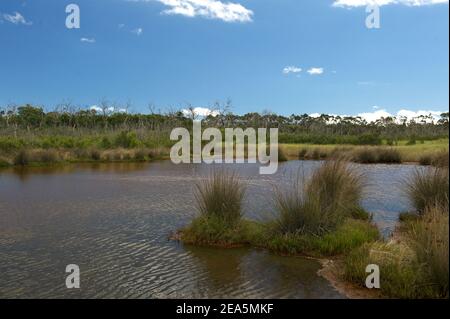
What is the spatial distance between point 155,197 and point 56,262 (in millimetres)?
6158


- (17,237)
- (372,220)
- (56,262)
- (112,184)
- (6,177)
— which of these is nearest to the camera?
(56,262)

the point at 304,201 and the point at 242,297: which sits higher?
the point at 304,201

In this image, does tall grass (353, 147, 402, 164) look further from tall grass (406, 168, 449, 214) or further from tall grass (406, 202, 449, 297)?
tall grass (406, 202, 449, 297)

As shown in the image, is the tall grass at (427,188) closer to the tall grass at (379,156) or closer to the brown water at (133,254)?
the brown water at (133,254)

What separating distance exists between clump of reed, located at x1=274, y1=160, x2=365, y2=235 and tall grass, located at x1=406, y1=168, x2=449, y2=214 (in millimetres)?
1763

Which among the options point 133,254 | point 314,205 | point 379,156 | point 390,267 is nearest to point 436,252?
point 390,267

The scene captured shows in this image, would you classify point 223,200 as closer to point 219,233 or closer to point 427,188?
point 219,233

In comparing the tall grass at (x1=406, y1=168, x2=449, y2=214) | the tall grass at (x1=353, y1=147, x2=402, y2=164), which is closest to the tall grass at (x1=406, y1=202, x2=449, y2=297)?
the tall grass at (x1=406, y1=168, x2=449, y2=214)

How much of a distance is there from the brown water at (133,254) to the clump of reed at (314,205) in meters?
0.60

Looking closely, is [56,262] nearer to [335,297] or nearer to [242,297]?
[242,297]

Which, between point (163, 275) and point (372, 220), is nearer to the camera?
point (163, 275)

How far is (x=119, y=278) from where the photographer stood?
19.9 ft

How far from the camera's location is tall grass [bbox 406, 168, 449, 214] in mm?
8289
